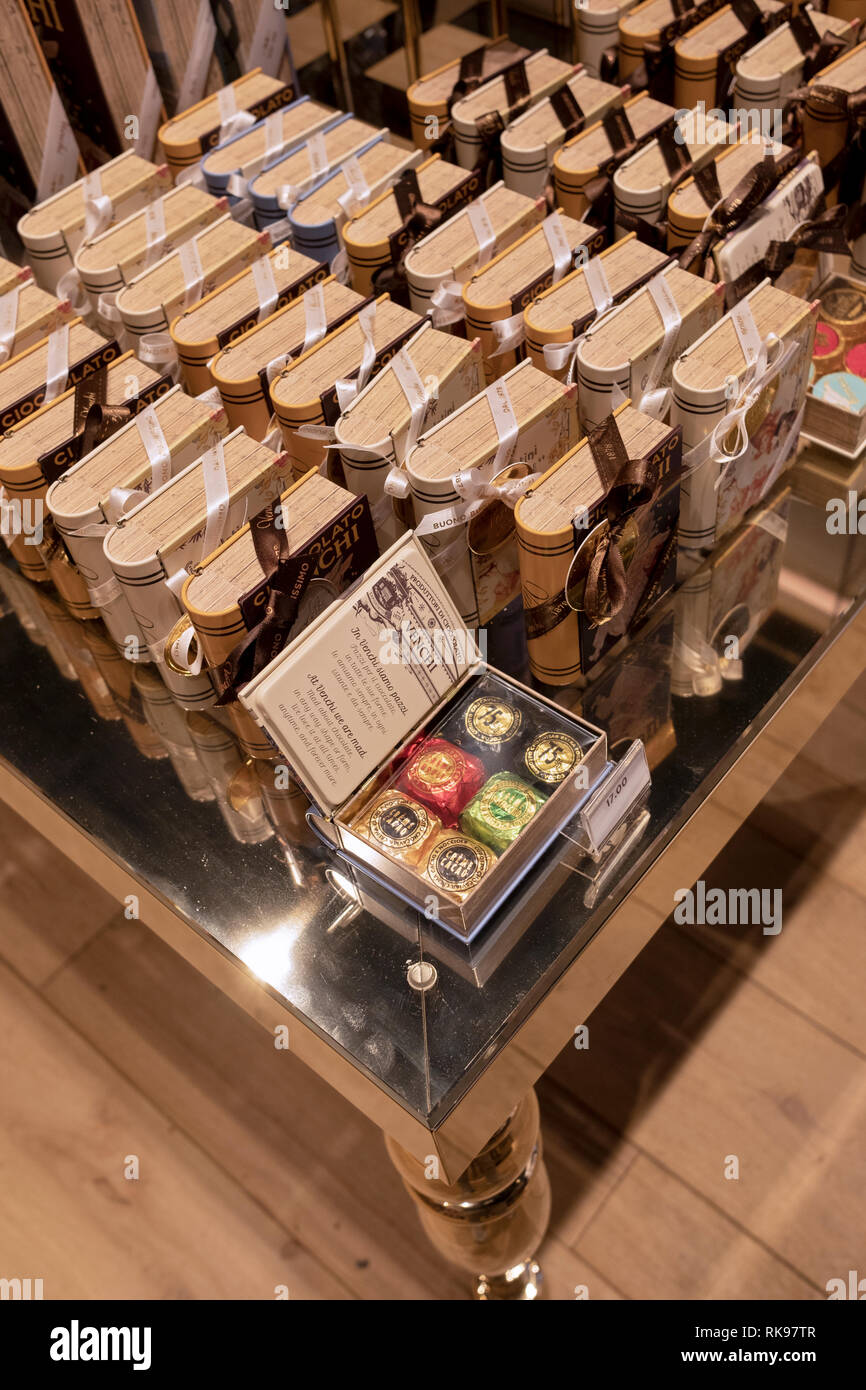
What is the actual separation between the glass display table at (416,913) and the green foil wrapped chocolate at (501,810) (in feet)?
0.26

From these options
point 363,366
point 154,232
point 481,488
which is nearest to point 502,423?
point 481,488

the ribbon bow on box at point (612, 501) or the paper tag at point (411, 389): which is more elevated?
the paper tag at point (411, 389)

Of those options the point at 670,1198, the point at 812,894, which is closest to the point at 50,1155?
the point at 670,1198

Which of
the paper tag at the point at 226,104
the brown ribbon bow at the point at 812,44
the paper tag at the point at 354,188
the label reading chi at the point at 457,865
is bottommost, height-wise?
the label reading chi at the point at 457,865

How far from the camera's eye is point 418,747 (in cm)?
140

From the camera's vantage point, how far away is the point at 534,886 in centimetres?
138

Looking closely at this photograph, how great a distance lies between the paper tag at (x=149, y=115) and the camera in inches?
82.1

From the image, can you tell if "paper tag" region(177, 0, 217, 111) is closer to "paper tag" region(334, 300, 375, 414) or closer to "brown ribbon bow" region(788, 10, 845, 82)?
"paper tag" region(334, 300, 375, 414)

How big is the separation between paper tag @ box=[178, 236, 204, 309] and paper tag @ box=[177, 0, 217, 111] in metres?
0.52

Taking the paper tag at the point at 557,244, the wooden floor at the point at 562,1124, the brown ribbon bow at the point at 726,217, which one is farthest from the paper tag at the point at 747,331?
the wooden floor at the point at 562,1124

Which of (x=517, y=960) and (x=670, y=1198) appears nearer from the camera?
(x=517, y=960)

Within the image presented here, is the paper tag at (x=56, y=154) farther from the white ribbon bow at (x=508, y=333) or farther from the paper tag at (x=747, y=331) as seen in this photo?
the paper tag at (x=747, y=331)
